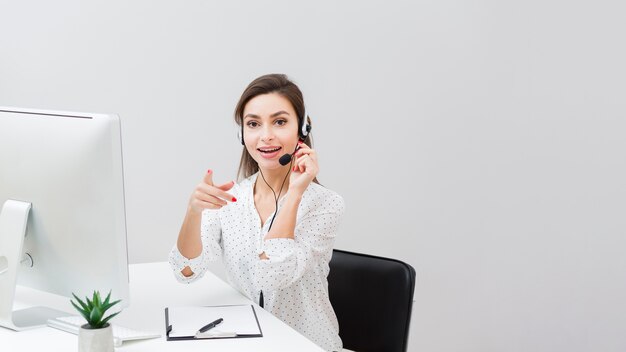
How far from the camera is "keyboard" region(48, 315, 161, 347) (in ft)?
4.52

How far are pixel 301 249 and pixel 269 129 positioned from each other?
0.34 m

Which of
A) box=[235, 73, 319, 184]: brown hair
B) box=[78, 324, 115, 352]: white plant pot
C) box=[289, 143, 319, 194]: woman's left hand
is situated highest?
box=[235, 73, 319, 184]: brown hair

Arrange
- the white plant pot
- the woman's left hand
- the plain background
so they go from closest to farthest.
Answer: the white plant pot
the woman's left hand
the plain background

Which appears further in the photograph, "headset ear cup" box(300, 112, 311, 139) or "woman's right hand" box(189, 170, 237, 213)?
"headset ear cup" box(300, 112, 311, 139)

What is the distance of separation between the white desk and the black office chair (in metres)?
0.30

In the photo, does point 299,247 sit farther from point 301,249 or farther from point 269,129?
point 269,129

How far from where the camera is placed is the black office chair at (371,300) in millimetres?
1791

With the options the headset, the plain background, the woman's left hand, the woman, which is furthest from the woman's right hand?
the plain background

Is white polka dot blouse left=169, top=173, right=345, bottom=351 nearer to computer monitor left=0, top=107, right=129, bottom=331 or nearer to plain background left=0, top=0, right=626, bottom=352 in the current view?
computer monitor left=0, top=107, right=129, bottom=331

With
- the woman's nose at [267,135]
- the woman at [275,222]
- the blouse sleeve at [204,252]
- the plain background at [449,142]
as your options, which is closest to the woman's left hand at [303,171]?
the woman at [275,222]

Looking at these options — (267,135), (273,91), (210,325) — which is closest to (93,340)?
(210,325)

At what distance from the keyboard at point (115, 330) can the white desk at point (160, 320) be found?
0.01m

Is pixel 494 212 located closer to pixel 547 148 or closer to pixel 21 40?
pixel 547 148

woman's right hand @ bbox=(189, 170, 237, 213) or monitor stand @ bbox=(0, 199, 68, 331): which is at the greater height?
woman's right hand @ bbox=(189, 170, 237, 213)
